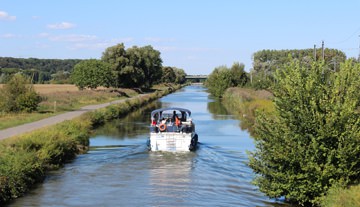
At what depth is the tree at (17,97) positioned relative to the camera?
39000mm

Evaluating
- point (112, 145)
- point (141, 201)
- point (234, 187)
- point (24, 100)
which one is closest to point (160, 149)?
point (112, 145)

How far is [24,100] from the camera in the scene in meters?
39.6

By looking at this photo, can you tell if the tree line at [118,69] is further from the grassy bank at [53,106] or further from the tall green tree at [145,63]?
the grassy bank at [53,106]

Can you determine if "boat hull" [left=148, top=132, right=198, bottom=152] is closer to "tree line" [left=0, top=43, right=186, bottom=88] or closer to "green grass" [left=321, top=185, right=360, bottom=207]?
"green grass" [left=321, top=185, right=360, bottom=207]

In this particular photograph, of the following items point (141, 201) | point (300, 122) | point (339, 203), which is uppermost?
point (300, 122)

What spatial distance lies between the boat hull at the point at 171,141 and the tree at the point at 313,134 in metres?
11.8

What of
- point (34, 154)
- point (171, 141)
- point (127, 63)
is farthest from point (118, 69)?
point (34, 154)

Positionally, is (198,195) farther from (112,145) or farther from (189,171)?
(112,145)

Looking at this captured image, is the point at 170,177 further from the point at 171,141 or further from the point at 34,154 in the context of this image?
the point at 171,141

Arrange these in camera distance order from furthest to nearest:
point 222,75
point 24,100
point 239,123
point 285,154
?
point 222,75, point 239,123, point 24,100, point 285,154

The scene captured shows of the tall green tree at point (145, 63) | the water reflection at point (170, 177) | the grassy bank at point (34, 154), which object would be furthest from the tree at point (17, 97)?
the tall green tree at point (145, 63)

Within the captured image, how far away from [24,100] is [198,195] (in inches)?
1022

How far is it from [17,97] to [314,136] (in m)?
30.9

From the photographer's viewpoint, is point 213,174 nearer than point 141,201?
No
